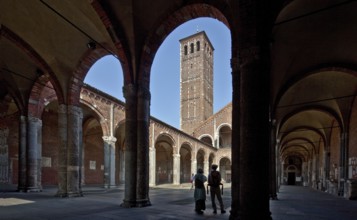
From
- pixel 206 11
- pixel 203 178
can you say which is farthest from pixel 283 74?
pixel 203 178

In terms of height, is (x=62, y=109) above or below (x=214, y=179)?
above

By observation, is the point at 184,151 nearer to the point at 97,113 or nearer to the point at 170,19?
the point at 97,113

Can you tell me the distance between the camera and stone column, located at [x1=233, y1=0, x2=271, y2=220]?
448cm

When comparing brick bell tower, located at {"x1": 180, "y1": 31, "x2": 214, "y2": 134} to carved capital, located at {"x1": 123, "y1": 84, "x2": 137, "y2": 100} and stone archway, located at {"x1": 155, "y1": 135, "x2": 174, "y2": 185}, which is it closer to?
stone archway, located at {"x1": 155, "y1": 135, "x2": 174, "y2": 185}

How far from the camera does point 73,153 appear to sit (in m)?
10.6

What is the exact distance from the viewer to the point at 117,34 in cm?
827

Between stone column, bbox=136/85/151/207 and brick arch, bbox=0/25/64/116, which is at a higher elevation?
brick arch, bbox=0/25/64/116

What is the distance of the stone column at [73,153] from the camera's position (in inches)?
413

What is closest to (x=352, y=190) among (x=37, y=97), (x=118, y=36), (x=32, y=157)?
(x=118, y=36)

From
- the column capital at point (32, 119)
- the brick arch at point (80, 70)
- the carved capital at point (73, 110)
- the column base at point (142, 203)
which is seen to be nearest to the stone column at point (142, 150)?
the column base at point (142, 203)

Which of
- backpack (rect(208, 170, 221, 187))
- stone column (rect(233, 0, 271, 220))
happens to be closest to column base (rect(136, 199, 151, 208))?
backpack (rect(208, 170, 221, 187))

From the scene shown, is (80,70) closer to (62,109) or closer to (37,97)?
(62,109)

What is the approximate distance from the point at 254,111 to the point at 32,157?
11.9m

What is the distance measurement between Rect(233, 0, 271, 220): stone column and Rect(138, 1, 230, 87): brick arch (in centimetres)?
231
